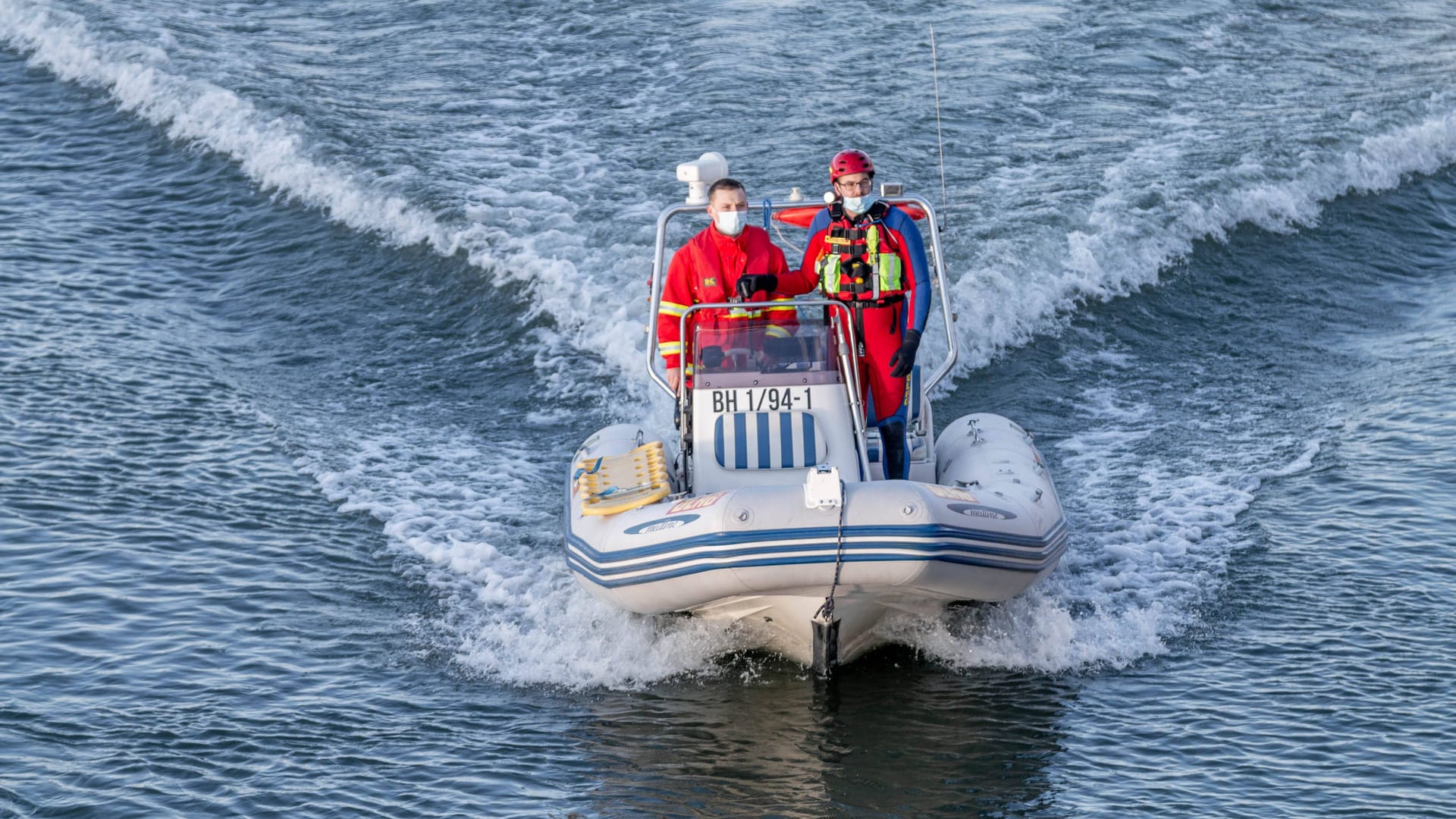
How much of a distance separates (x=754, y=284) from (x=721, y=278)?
277 mm

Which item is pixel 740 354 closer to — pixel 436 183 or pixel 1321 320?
pixel 1321 320

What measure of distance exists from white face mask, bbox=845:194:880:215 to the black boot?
0.95m

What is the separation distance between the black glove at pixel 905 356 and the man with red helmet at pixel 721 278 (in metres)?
0.48

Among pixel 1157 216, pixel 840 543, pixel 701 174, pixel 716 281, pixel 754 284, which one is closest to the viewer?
pixel 840 543

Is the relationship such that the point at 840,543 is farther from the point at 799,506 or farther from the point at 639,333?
the point at 639,333

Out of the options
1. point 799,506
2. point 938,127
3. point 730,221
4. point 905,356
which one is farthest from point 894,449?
point 938,127

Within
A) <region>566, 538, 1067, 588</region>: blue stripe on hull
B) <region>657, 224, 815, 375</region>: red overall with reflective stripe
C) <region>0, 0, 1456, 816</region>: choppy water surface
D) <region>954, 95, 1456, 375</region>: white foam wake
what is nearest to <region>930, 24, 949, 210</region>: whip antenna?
<region>0, 0, 1456, 816</region>: choppy water surface

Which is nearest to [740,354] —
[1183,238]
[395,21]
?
[1183,238]

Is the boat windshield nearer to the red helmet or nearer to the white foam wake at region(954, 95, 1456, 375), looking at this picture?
the red helmet

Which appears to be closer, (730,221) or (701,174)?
(730,221)

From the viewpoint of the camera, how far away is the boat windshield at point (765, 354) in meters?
6.77

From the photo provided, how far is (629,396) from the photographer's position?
9.78 meters

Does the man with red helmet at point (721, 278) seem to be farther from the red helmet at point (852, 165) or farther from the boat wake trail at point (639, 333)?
the boat wake trail at point (639, 333)

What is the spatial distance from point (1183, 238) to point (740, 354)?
20.1 ft
